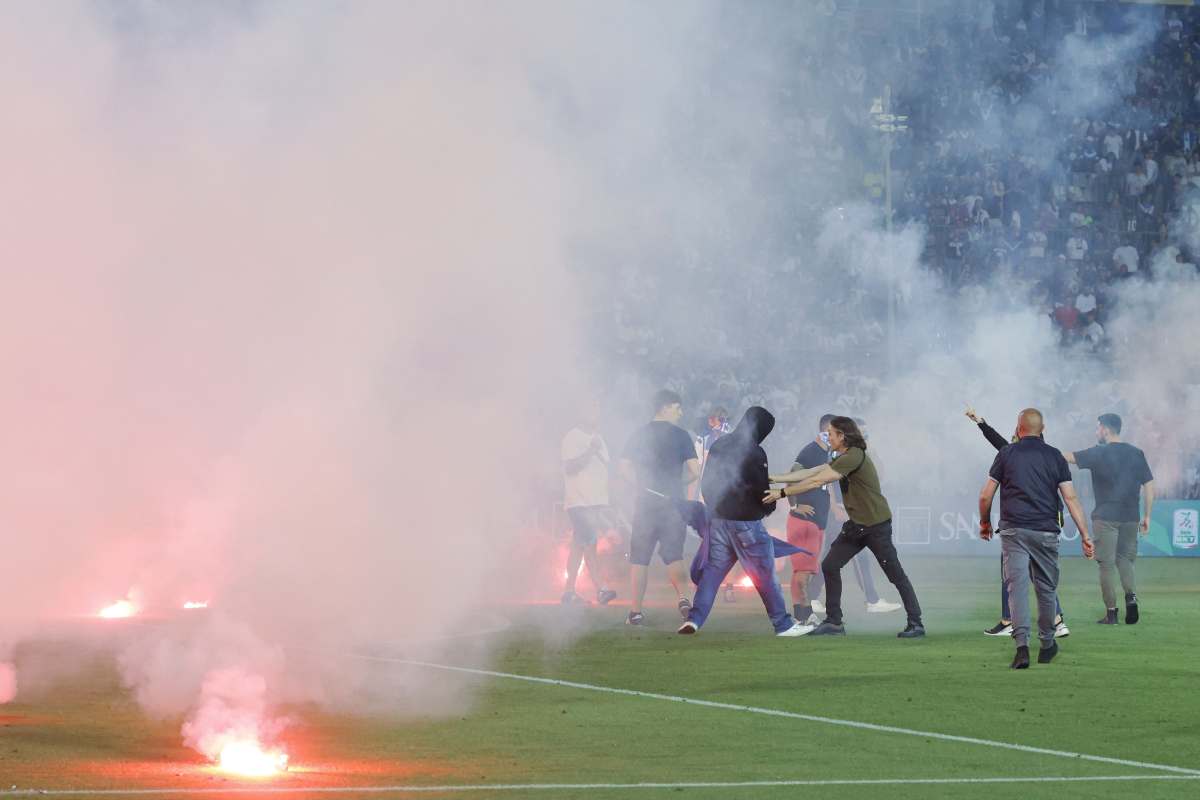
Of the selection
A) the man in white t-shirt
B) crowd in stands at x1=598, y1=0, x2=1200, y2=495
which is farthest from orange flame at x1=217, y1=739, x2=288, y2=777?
crowd in stands at x1=598, y1=0, x2=1200, y2=495

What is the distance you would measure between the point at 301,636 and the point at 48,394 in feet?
14.0

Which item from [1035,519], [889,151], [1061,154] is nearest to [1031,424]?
[1035,519]

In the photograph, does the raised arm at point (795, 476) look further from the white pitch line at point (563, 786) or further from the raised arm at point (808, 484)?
the white pitch line at point (563, 786)

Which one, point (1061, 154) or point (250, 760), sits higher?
point (1061, 154)

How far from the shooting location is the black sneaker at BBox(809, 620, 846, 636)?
16.9 metres

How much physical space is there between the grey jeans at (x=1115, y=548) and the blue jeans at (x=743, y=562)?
3386mm

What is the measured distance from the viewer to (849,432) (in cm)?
1692

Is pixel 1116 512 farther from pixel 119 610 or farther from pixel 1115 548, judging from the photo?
pixel 119 610

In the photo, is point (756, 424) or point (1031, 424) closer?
point (1031, 424)

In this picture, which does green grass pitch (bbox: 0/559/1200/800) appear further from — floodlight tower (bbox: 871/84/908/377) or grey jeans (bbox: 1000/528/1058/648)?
floodlight tower (bbox: 871/84/908/377)

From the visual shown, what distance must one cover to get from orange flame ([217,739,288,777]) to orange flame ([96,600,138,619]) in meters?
8.10

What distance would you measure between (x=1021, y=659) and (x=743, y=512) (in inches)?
130

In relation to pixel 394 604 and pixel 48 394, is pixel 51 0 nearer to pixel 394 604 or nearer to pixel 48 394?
pixel 48 394

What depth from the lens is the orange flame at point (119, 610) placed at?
17500 millimetres
